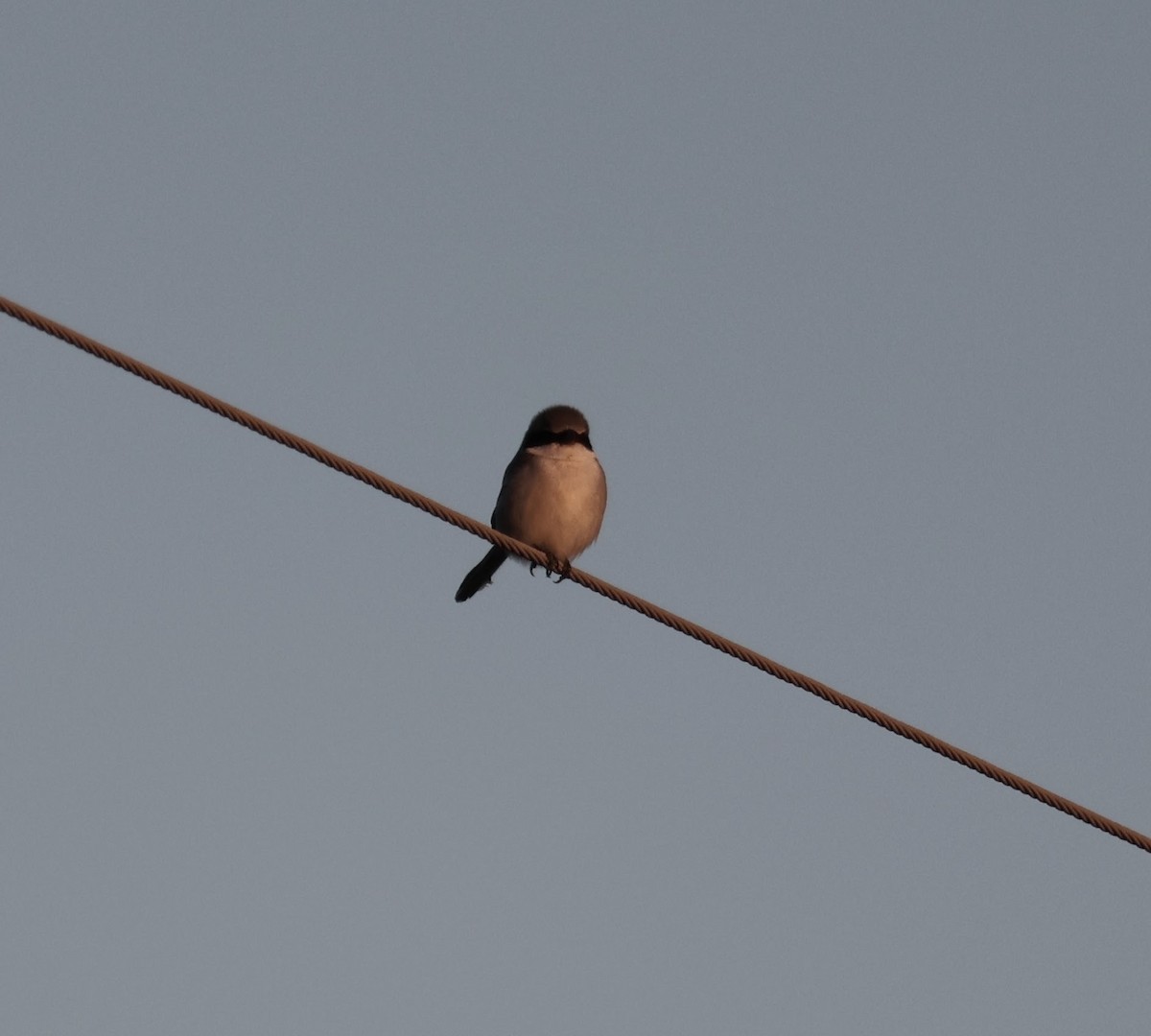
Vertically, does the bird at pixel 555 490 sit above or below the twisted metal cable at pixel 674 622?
above

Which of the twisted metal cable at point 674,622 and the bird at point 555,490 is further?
the bird at point 555,490

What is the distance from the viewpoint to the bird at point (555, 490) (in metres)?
10.4

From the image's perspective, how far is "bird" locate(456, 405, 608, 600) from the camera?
10.4 m

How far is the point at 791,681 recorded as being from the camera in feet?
21.8

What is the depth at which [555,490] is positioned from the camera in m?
10.4

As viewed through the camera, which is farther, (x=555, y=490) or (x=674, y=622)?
(x=555, y=490)

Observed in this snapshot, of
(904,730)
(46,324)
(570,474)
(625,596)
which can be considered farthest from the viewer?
(570,474)

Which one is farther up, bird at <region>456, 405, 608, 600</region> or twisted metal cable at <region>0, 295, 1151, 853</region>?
bird at <region>456, 405, 608, 600</region>

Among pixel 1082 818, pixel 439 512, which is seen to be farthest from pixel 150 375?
pixel 1082 818

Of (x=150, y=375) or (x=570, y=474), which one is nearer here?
(x=150, y=375)

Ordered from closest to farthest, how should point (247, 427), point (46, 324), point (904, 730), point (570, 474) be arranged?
1. point (46, 324)
2. point (247, 427)
3. point (904, 730)
4. point (570, 474)

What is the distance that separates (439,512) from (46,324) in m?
1.58

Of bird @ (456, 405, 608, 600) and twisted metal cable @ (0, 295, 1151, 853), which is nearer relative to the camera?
twisted metal cable @ (0, 295, 1151, 853)

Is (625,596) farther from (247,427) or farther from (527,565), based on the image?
(527,565)
